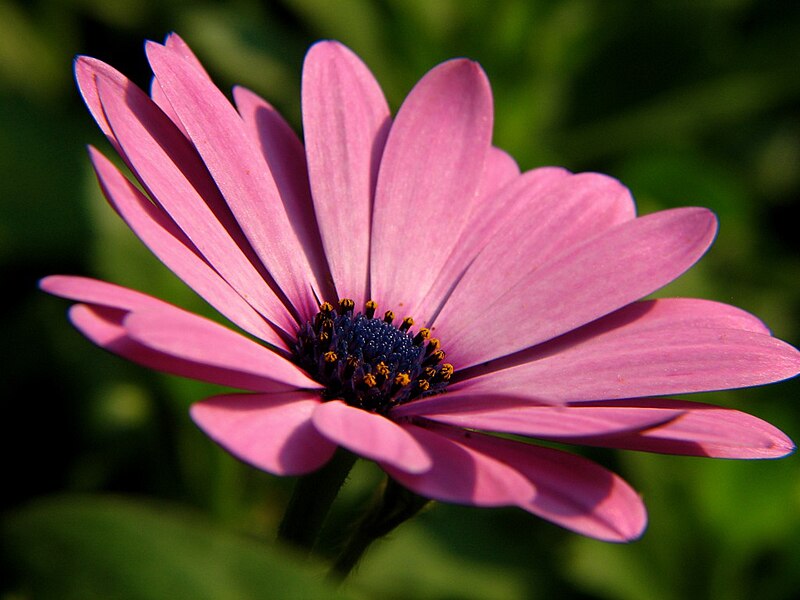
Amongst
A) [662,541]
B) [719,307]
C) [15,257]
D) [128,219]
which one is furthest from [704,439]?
[15,257]

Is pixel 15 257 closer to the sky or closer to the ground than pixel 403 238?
closer to the ground

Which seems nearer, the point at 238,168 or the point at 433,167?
the point at 238,168

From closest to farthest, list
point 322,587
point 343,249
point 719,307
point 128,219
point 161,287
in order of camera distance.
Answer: point 322,587 → point 128,219 → point 719,307 → point 343,249 → point 161,287

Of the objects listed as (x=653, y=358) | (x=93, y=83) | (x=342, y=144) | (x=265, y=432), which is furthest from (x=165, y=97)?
(x=653, y=358)

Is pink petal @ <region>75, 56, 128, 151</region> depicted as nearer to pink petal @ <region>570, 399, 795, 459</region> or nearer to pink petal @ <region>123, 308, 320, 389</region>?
pink petal @ <region>123, 308, 320, 389</region>

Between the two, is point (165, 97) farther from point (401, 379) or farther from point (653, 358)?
point (653, 358)

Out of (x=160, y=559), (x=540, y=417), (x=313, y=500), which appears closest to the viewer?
(x=160, y=559)

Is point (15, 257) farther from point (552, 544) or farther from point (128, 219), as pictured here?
point (552, 544)
